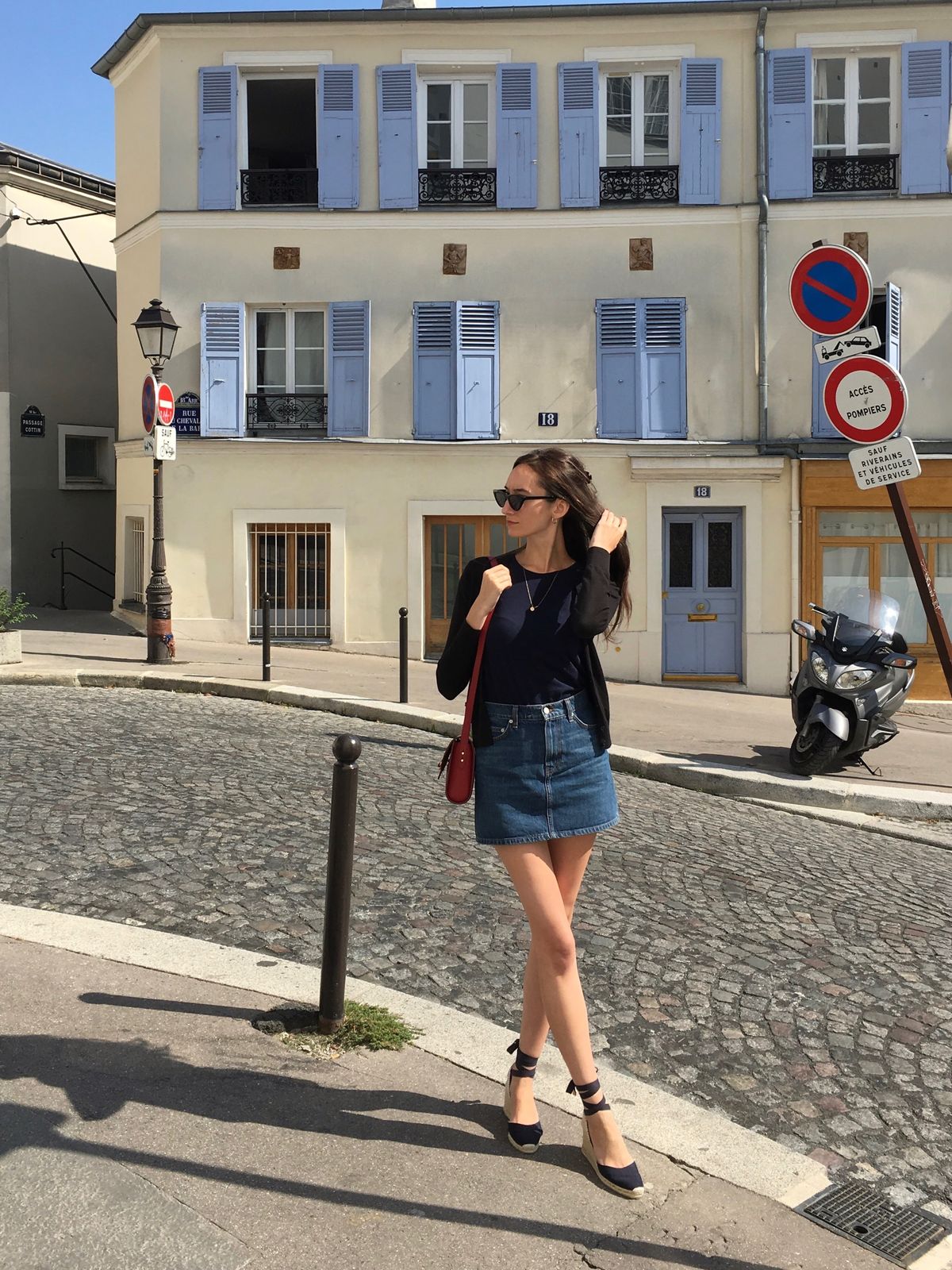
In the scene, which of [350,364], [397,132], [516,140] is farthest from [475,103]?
[350,364]

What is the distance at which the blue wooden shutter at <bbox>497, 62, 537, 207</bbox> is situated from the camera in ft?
55.9

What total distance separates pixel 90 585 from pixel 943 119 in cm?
1490

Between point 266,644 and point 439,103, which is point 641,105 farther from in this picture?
point 266,644

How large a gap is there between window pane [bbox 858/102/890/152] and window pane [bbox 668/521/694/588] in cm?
544

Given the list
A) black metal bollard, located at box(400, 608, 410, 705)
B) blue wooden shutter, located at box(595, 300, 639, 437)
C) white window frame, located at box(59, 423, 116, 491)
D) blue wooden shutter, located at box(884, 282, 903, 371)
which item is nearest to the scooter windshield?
black metal bollard, located at box(400, 608, 410, 705)

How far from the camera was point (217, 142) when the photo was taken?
17297 mm

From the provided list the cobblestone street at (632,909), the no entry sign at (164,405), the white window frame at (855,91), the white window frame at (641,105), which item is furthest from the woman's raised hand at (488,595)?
the white window frame at (855,91)

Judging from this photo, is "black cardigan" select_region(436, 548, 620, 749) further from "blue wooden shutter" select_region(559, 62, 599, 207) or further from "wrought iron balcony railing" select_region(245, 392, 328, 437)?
"blue wooden shutter" select_region(559, 62, 599, 207)

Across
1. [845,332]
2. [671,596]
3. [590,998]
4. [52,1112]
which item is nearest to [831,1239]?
[590,998]

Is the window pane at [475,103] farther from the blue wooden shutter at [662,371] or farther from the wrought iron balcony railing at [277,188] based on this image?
the blue wooden shutter at [662,371]

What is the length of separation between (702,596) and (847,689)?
7814 millimetres

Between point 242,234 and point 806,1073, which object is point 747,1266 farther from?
point 242,234

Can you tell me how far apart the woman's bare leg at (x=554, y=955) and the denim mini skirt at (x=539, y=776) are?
0.21 feet

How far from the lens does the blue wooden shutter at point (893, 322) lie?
16.7 metres
